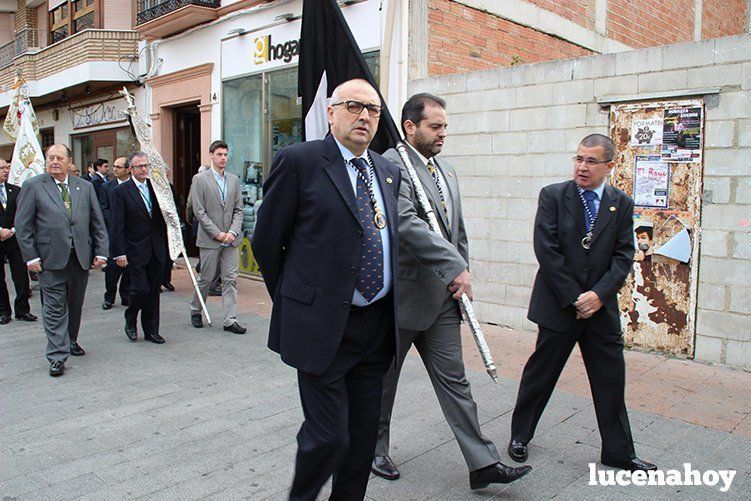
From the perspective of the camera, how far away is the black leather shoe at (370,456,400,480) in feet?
11.9

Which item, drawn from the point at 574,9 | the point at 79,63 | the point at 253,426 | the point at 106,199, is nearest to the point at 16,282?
the point at 106,199

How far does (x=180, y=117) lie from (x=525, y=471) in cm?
1239

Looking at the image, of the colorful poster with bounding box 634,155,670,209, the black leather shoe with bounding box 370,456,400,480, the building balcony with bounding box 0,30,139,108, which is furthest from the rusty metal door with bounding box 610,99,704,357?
the building balcony with bounding box 0,30,139,108

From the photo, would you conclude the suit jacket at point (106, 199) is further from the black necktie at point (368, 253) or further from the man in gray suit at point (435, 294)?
the black necktie at point (368, 253)

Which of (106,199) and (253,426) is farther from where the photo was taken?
(106,199)

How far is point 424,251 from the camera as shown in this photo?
3.22m

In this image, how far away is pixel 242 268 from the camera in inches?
453

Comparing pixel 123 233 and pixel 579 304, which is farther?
pixel 123 233

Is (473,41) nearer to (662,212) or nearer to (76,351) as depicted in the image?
(662,212)

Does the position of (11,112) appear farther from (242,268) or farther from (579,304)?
(579,304)

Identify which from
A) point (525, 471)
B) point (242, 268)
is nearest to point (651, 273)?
point (525, 471)

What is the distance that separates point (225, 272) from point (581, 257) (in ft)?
15.3

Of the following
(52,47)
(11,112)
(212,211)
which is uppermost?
(52,47)

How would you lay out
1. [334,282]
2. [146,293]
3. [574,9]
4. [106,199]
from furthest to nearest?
[574,9]
[106,199]
[146,293]
[334,282]
